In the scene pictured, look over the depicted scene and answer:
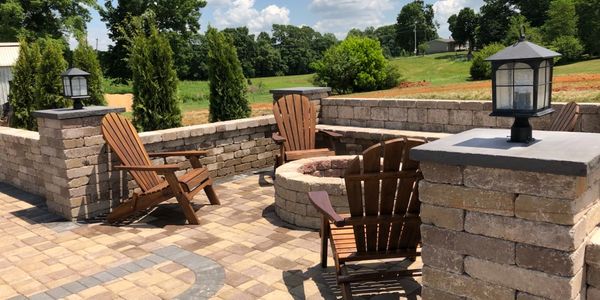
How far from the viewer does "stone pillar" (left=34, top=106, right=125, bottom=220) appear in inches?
187

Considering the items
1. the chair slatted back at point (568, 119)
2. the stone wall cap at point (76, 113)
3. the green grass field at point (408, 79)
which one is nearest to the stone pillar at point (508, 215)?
the chair slatted back at point (568, 119)

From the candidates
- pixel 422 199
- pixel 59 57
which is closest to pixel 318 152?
pixel 422 199

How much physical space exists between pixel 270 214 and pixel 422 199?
284 cm

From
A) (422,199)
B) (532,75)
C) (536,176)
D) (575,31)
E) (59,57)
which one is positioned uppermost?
(575,31)

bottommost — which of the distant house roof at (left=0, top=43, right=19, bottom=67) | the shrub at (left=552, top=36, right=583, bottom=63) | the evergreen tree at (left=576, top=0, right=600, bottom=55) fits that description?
the distant house roof at (left=0, top=43, right=19, bottom=67)

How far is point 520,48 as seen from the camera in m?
2.06

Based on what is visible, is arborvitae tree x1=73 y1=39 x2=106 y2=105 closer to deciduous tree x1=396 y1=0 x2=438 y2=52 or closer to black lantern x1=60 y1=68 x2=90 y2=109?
black lantern x1=60 y1=68 x2=90 y2=109

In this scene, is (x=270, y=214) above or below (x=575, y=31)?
below

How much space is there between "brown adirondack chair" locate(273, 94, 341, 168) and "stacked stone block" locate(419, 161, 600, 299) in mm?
3984

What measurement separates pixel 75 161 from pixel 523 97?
171 inches

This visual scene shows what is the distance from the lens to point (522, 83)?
205 cm

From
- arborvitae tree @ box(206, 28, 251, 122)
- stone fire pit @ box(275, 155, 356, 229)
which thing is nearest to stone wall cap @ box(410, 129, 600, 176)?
stone fire pit @ box(275, 155, 356, 229)

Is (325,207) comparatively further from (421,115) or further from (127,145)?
(421,115)

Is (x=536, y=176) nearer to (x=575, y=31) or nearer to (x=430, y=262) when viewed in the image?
(x=430, y=262)
